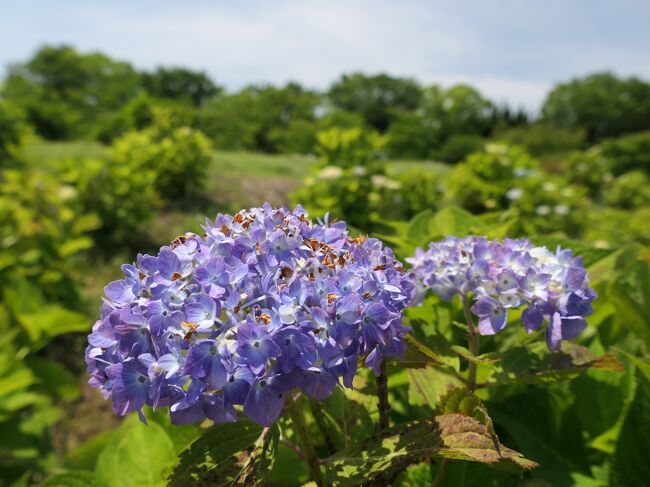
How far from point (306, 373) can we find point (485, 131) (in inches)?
2081

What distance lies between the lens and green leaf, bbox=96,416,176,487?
1.14 m

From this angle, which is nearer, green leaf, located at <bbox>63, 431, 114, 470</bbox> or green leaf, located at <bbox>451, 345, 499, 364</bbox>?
green leaf, located at <bbox>451, 345, 499, 364</bbox>

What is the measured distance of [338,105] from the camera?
58094 millimetres

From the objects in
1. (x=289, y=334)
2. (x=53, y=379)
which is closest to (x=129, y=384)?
(x=289, y=334)

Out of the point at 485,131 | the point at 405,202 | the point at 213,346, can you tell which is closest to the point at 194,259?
the point at 213,346

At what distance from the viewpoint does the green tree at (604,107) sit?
5372 centimetres

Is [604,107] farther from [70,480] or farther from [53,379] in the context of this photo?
[70,480]

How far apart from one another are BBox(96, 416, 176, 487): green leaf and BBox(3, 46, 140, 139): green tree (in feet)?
144

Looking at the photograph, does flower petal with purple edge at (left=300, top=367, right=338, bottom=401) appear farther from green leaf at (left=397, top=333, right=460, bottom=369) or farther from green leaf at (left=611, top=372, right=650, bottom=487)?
green leaf at (left=611, top=372, right=650, bottom=487)

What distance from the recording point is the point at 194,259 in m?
0.78

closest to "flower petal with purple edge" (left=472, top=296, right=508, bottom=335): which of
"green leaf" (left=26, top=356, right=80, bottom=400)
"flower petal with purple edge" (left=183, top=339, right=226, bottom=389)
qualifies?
"flower petal with purple edge" (left=183, top=339, right=226, bottom=389)

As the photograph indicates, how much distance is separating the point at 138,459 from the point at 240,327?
706 mm

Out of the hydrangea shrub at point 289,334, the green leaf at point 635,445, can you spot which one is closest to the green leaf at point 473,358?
the hydrangea shrub at point 289,334

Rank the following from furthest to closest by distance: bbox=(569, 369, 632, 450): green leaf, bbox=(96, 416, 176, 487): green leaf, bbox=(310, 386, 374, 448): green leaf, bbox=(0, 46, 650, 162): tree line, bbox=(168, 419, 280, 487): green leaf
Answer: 1. bbox=(0, 46, 650, 162): tree line
2. bbox=(569, 369, 632, 450): green leaf
3. bbox=(96, 416, 176, 487): green leaf
4. bbox=(310, 386, 374, 448): green leaf
5. bbox=(168, 419, 280, 487): green leaf
